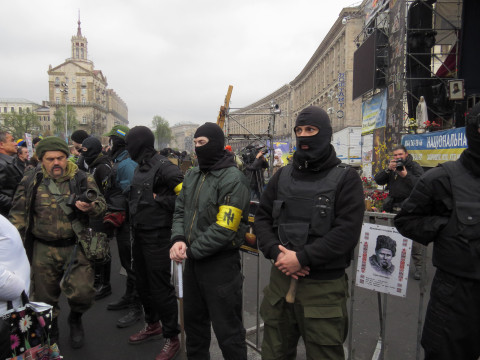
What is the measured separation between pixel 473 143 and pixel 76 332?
12.7 ft

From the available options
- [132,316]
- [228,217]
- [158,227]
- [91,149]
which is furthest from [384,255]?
[91,149]

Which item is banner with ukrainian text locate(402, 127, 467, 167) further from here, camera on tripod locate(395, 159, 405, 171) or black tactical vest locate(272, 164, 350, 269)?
black tactical vest locate(272, 164, 350, 269)

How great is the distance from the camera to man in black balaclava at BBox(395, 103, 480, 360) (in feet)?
5.86

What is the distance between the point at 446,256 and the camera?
187 centimetres

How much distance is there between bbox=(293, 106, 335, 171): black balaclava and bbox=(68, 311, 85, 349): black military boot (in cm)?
289

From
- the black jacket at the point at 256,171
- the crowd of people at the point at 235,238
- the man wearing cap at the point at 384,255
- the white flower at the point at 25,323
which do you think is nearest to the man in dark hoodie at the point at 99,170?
the crowd of people at the point at 235,238

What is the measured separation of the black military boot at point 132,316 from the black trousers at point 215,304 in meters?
1.53

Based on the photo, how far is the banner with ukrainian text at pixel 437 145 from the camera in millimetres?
8414

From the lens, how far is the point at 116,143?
14.1 ft

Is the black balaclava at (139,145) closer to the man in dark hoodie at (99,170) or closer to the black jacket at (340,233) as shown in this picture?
the man in dark hoodie at (99,170)

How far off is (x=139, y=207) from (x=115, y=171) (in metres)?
1.11

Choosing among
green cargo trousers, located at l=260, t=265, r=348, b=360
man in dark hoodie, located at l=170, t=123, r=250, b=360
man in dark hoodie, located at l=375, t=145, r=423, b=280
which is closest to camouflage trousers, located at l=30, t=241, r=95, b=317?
man in dark hoodie, located at l=170, t=123, r=250, b=360

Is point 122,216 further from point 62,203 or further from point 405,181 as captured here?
point 405,181

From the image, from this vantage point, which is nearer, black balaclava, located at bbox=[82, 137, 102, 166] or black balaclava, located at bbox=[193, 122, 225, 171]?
black balaclava, located at bbox=[193, 122, 225, 171]
